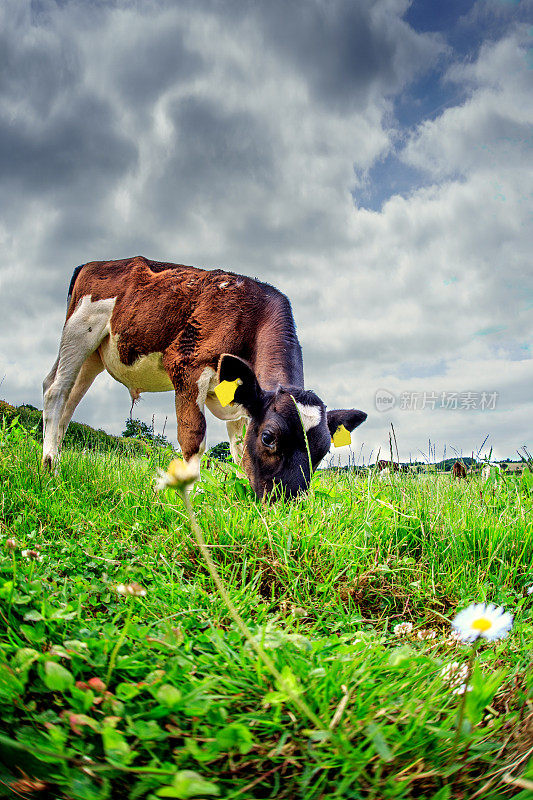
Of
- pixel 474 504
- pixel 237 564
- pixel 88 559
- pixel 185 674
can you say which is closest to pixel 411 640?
pixel 237 564

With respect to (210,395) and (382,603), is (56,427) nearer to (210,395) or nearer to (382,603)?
(210,395)

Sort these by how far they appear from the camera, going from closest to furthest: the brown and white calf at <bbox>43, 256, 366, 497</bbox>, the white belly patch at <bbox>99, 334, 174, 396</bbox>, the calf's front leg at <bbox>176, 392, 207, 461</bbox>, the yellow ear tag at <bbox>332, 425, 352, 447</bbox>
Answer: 1. the brown and white calf at <bbox>43, 256, 366, 497</bbox>
2. the yellow ear tag at <bbox>332, 425, 352, 447</bbox>
3. the calf's front leg at <bbox>176, 392, 207, 461</bbox>
4. the white belly patch at <bbox>99, 334, 174, 396</bbox>

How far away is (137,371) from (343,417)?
3236mm

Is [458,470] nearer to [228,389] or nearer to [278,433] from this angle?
[278,433]

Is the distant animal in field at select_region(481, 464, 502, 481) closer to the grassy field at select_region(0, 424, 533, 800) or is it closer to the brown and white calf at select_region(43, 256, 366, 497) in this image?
the brown and white calf at select_region(43, 256, 366, 497)

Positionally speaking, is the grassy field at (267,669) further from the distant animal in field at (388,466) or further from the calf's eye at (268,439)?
the calf's eye at (268,439)

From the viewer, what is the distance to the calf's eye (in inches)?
198

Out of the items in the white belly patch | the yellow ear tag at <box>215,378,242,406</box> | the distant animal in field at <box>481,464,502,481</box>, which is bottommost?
the distant animal in field at <box>481,464,502,481</box>

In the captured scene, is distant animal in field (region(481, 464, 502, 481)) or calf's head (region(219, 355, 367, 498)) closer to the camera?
calf's head (region(219, 355, 367, 498))

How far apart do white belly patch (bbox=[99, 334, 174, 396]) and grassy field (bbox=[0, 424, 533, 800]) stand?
4.18 metres

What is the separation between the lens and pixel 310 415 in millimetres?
5156

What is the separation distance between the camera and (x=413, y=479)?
17.1 ft

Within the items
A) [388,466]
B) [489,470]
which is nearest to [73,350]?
[388,466]

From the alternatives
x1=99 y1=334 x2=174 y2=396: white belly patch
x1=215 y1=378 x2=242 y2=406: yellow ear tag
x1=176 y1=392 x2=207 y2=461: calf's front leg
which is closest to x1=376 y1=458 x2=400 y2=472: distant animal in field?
x1=215 y1=378 x2=242 y2=406: yellow ear tag
